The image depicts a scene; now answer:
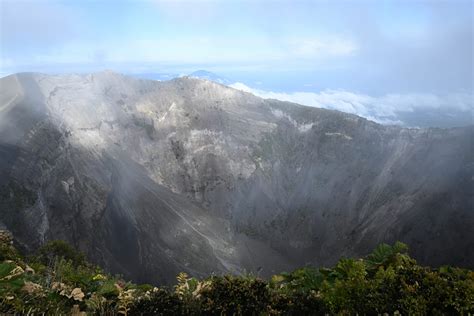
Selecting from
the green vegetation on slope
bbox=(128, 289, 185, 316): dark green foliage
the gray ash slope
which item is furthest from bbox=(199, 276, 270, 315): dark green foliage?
the gray ash slope

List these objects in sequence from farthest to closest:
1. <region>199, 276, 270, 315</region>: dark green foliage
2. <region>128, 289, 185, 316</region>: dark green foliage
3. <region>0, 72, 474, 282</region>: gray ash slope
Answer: <region>0, 72, 474, 282</region>: gray ash slope → <region>128, 289, 185, 316</region>: dark green foliage → <region>199, 276, 270, 315</region>: dark green foliage

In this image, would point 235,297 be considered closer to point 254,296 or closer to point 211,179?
point 254,296

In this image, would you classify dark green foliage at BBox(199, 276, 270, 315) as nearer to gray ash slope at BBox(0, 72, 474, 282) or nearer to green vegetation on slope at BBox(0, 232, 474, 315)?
green vegetation on slope at BBox(0, 232, 474, 315)

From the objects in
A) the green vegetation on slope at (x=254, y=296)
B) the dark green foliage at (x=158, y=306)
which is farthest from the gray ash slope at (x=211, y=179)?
the dark green foliage at (x=158, y=306)

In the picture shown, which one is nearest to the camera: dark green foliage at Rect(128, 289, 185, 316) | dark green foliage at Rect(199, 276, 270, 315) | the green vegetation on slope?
the green vegetation on slope

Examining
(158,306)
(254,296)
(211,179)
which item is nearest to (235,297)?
(254,296)

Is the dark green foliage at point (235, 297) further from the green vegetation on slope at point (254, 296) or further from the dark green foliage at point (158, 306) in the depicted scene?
the dark green foliage at point (158, 306)

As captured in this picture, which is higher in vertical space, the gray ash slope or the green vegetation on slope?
the green vegetation on slope
